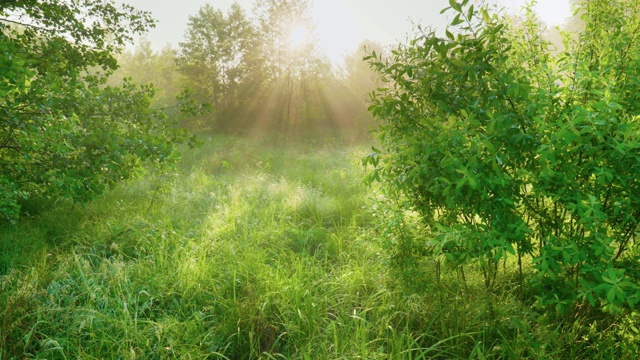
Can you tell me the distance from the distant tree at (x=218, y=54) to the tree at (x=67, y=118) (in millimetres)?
17537

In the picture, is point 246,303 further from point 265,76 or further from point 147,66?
point 147,66

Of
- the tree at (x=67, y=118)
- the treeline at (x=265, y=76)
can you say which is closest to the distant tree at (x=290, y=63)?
the treeline at (x=265, y=76)

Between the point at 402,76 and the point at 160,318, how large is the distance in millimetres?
2785

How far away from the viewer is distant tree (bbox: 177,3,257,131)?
22.9m

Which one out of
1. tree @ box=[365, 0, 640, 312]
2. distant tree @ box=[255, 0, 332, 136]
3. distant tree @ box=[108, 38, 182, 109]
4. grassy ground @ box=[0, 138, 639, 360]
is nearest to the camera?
tree @ box=[365, 0, 640, 312]

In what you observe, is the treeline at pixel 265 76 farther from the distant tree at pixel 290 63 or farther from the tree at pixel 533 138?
the tree at pixel 533 138

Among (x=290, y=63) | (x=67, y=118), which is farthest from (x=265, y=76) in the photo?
(x=67, y=118)

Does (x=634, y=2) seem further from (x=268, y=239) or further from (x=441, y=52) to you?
(x=268, y=239)

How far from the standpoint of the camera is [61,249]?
447 cm

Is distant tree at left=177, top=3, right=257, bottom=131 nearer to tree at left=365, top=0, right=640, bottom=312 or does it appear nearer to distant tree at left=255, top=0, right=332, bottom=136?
distant tree at left=255, top=0, right=332, bottom=136

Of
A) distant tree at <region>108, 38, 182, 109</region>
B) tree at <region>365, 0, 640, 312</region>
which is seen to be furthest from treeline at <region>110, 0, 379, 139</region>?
tree at <region>365, 0, 640, 312</region>

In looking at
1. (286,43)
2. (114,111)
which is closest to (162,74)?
(286,43)

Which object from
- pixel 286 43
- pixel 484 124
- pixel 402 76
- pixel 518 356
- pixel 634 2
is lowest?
pixel 518 356

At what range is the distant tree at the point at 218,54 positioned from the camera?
22.9 meters
